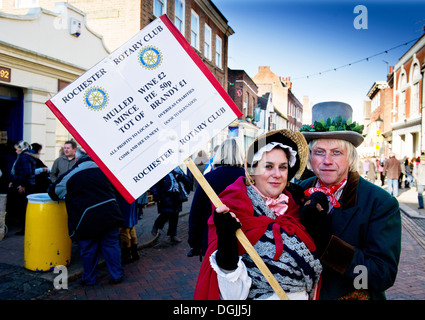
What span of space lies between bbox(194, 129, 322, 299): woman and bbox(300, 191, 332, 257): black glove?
0.15ft

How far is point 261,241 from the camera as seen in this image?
5.83 ft

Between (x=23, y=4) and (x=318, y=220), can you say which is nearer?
(x=318, y=220)

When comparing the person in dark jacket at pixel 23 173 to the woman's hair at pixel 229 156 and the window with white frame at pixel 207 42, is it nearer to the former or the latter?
the woman's hair at pixel 229 156

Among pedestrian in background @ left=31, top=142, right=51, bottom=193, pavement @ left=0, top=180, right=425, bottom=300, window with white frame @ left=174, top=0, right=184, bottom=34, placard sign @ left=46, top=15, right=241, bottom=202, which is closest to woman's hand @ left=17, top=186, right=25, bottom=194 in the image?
pedestrian in background @ left=31, top=142, right=51, bottom=193

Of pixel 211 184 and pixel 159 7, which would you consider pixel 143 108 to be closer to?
pixel 211 184

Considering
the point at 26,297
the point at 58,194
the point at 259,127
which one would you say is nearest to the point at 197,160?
the point at 58,194

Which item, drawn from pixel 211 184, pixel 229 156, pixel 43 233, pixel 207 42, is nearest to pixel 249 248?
pixel 211 184

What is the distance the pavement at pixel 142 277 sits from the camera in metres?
4.15

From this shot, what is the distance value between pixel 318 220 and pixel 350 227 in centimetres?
24

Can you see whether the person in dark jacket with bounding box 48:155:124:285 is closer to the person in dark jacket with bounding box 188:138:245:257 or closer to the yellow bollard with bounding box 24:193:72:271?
the yellow bollard with bounding box 24:193:72:271

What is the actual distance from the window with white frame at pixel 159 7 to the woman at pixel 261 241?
44.0 ft

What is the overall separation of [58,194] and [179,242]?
9.84 feet

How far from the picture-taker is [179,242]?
678 cm

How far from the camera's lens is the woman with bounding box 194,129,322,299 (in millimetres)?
1642
